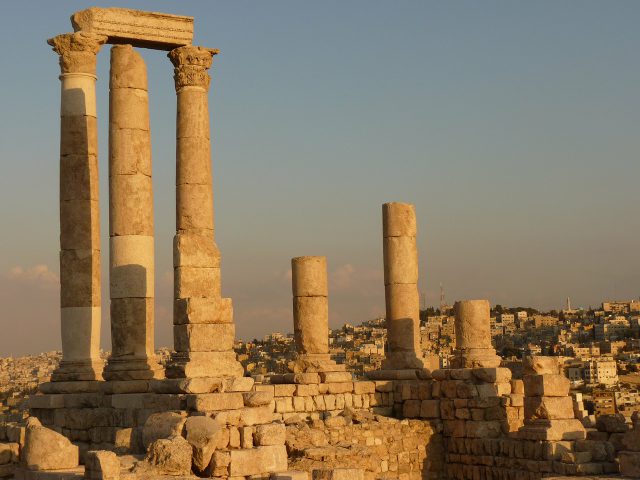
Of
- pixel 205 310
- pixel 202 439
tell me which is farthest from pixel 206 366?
pixel 202 439

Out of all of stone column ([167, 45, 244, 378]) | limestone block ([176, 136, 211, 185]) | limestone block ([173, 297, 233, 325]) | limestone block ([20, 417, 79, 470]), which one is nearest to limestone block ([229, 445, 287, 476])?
limestone block ([20, 417, 79, 470])

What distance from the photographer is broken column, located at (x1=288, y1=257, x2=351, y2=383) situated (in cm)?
2689

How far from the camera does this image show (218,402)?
19.0 metres

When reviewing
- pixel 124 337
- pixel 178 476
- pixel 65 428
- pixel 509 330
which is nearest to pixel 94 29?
pixel 124 337

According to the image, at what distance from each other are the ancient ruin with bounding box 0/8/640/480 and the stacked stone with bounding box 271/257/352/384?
0.03 metres

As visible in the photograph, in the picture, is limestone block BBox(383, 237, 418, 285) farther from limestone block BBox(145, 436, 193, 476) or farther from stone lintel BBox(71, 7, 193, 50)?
limestone block BBox(145, 436, 193, 476)

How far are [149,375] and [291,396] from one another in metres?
3.19

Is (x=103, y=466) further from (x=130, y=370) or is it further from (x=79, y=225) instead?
(x=79, y=225)

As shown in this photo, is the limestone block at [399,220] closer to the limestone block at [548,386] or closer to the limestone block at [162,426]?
the limestone block at [548,386]

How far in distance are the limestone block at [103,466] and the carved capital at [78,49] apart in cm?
1248

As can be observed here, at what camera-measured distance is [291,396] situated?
2553 centimetres

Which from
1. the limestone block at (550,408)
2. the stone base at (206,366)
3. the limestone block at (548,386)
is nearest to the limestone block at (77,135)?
the stone base at (206,366)

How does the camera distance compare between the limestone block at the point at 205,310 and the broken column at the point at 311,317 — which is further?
the broken column at the point at 311,317

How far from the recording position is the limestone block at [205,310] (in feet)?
68.9
